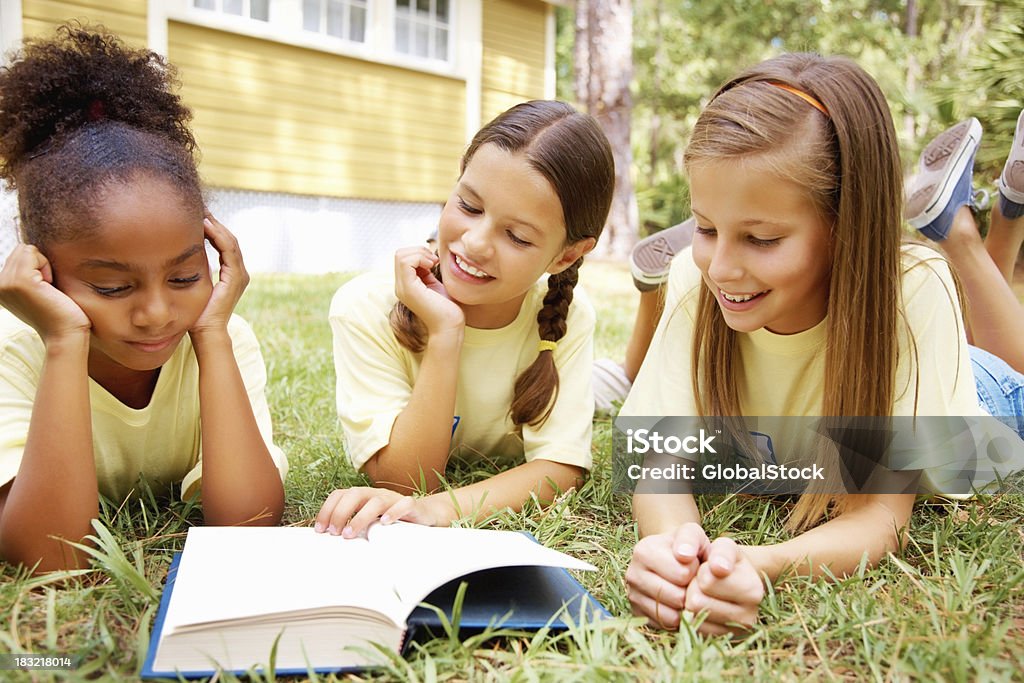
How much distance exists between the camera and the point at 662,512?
1.90m

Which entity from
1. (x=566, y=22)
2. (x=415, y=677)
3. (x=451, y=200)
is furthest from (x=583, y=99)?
(x=566, y=22)

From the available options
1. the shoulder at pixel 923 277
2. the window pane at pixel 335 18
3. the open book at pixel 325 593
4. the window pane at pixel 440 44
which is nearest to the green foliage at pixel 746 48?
the window pane at pixel 440 44

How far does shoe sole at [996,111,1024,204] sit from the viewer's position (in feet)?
8.98

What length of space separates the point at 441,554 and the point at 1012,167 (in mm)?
2384

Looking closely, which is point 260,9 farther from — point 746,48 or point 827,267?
point 746,48

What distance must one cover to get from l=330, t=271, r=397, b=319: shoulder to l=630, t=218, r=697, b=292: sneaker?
1.06 meters

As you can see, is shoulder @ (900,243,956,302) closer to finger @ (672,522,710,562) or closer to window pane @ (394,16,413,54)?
finger @ (672,522,710,562)

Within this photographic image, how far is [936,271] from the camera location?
1.94 m

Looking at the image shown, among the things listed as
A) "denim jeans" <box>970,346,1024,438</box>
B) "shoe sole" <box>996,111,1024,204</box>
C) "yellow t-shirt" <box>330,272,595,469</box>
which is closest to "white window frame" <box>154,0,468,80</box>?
"yellow t-shirt" <box>330,272,595,469</box>

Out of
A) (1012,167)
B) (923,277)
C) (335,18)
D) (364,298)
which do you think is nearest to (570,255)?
(364,298)

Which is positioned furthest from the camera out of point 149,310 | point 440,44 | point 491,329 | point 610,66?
point 440,44

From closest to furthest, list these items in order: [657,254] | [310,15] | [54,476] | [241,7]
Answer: [54,476] → [657,254] → [241,7] → [310,15]

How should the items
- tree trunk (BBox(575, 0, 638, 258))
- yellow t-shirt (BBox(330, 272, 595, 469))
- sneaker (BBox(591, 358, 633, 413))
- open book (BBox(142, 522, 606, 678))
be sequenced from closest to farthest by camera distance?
open book (BBox(142, 522, 606, 678)) < yellow t-shirt (BBox(330, 272, 595, 469)) < sneaker (BBox(591, 358, 633, 413)) < tree trunk (BBox(575, 0, 638, 258))

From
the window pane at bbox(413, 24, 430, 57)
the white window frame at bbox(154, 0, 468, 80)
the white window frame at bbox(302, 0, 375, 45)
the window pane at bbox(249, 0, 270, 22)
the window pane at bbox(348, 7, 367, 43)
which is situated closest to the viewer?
the white window frame at bbox(154, 0, 468, 80)
